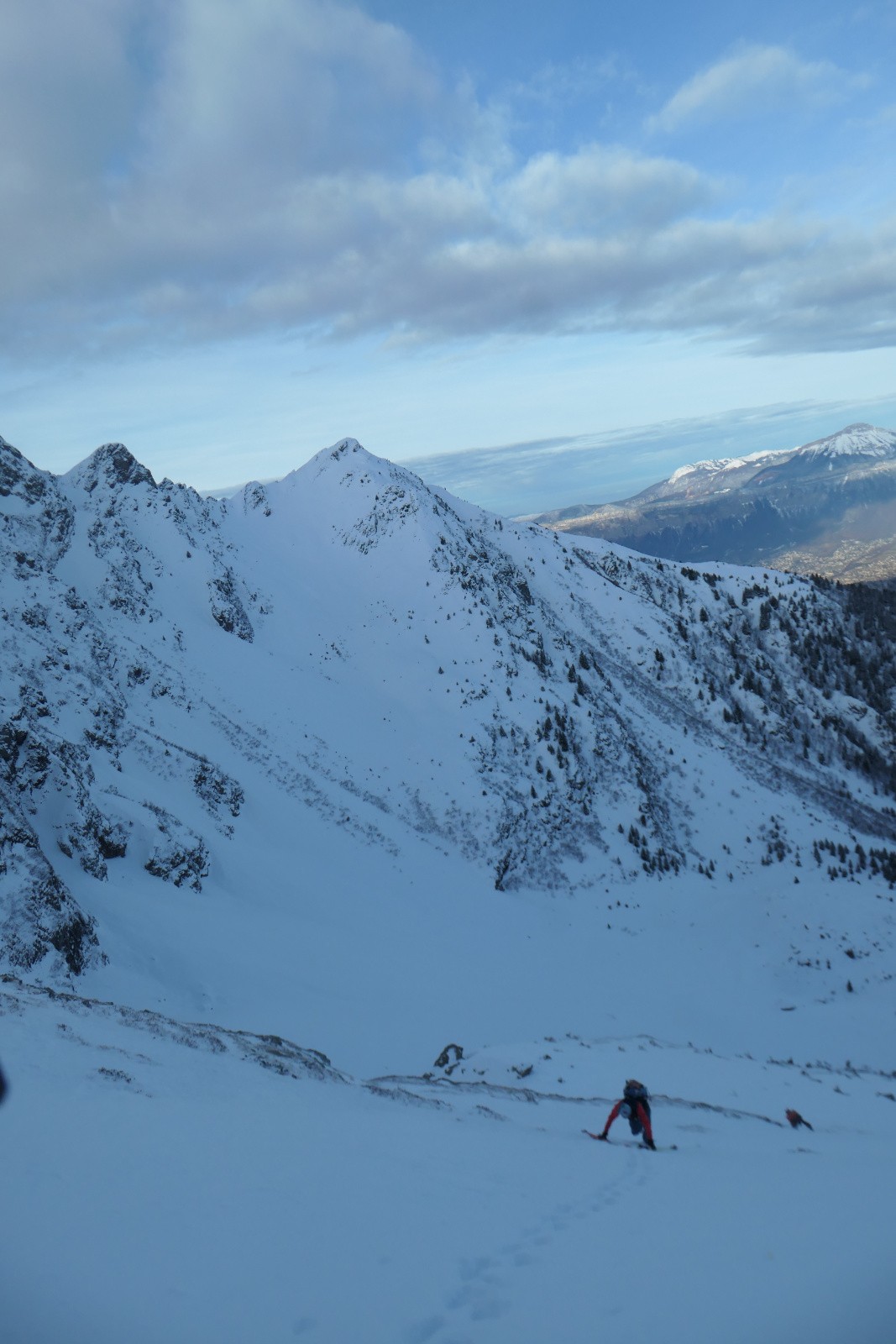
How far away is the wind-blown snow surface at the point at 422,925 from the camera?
24.0ft

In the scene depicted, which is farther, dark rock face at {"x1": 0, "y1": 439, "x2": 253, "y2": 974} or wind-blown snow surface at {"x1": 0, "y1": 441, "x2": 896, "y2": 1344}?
dark rock face at {"x1": 0, "y1": 439, "x2": 253, "y2": 974}

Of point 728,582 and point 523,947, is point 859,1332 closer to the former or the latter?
point 523,947

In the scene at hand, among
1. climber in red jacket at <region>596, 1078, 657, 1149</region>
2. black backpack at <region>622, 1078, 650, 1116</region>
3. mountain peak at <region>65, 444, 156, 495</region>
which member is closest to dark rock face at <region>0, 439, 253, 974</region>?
mountain peak at <region>65, 444, 156, 495</region>

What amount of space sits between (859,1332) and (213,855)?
30.6 meters

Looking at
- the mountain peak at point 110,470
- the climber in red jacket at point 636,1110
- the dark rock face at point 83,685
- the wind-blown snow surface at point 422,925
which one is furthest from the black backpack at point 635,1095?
the mountain peak at point 110,470

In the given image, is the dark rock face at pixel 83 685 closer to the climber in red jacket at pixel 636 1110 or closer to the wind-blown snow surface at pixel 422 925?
the wind-blown snow surface at pixel 422 925

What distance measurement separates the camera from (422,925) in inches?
1439

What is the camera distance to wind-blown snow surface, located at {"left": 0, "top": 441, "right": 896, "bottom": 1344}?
24.0ft

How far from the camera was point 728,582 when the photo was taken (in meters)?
82.7

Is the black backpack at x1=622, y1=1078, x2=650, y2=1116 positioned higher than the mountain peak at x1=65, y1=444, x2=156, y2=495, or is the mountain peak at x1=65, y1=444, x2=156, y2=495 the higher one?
the mountain peak at x1=65, y1=444, x2=156, y2=495

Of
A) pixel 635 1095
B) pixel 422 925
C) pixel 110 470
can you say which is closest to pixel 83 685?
pixel 422 925

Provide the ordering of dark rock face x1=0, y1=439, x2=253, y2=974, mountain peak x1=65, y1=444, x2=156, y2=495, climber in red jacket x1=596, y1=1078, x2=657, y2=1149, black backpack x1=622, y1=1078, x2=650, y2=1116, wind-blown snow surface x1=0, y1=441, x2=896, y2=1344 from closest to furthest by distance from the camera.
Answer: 1. wind-blown snow surface x1=0, y1=441, x2=896, y2=1344
2. climber in red jacket x1=596, y1=1078, x2=657, y2=1149
3. black backpack x1=622, y1=1078, x2=650, y2=1116
4. dark rock face x1=0, y1=439, x2=253, y2=974
5. mountain peak x1=65, y1=444, x2=156, y2=495

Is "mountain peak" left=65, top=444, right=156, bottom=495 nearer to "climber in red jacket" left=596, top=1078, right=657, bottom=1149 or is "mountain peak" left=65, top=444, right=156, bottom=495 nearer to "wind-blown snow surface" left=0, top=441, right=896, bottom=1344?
"wind-blown snow surface" left=0, top=441, right=896, bottom=1344

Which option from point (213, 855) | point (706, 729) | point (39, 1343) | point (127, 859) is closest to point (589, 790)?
point (706, 729)
